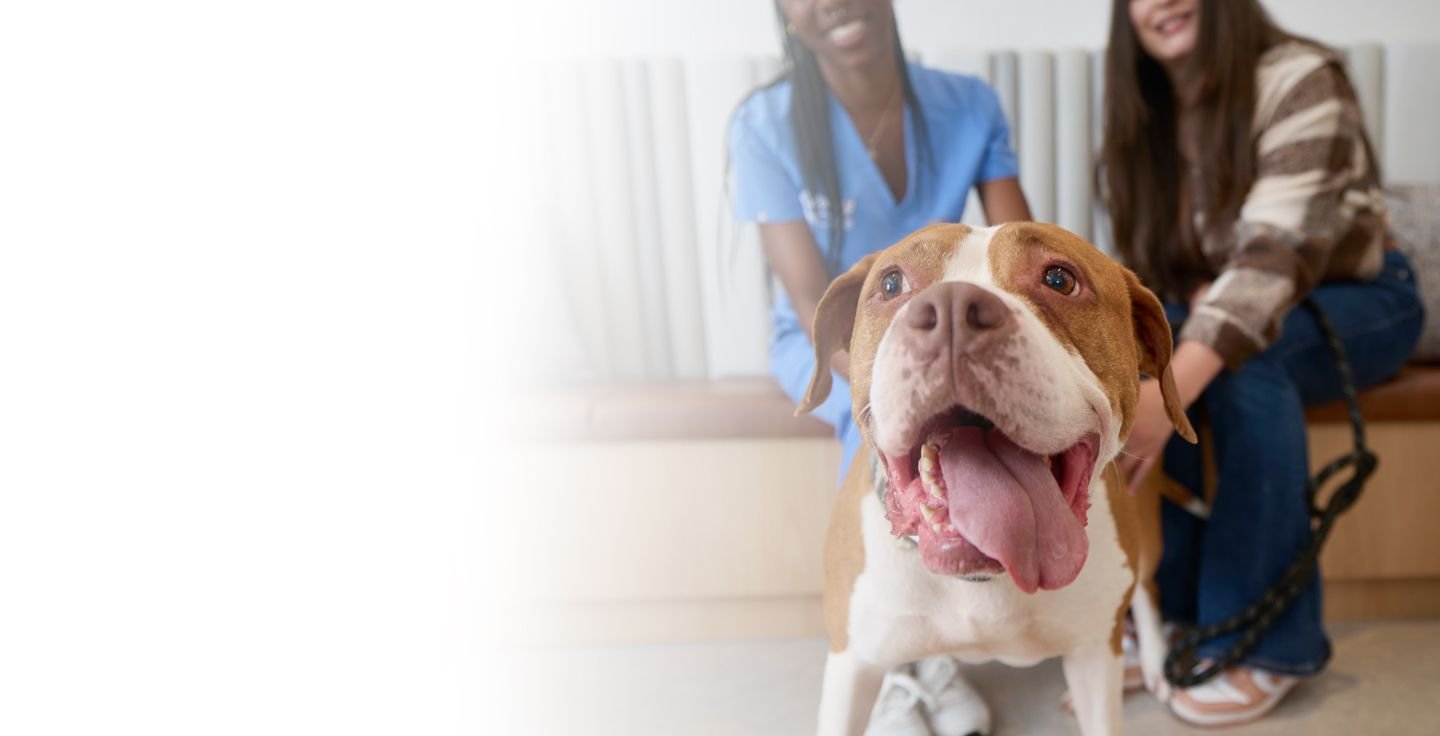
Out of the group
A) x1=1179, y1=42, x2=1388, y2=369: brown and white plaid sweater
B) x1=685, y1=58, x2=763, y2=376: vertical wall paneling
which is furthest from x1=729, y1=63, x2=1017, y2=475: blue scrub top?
x1=685, y1=58, x2=763, y2=376: vertical wall paneling

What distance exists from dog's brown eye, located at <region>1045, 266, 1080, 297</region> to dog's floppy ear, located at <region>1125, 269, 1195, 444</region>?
0.34 feet

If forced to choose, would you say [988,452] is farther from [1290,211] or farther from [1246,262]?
[1290,211]

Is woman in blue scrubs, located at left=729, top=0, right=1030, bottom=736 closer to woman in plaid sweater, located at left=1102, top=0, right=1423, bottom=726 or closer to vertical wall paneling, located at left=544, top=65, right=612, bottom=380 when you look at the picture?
woman in plaid sweater, located at left=1102, top=0, right=1423, bottom=726

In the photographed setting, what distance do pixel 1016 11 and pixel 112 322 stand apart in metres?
1.68

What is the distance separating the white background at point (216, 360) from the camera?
0.93 meters

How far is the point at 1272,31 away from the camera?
140 cm

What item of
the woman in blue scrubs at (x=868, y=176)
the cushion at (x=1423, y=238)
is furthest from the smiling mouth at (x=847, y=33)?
the cushion at (x=1423, y=238)

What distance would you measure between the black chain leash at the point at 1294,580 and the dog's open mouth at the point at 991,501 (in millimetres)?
819

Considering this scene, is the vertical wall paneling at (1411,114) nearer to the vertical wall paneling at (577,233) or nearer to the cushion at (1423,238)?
the cushion at (1423,238)

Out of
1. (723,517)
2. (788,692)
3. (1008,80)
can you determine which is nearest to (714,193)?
(1008,80)

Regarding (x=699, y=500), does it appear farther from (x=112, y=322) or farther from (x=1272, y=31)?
(x=1272, y=31)

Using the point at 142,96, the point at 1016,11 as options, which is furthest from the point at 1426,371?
the point at 142,96

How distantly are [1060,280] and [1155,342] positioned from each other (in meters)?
0.18

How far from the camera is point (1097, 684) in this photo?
1.00m
